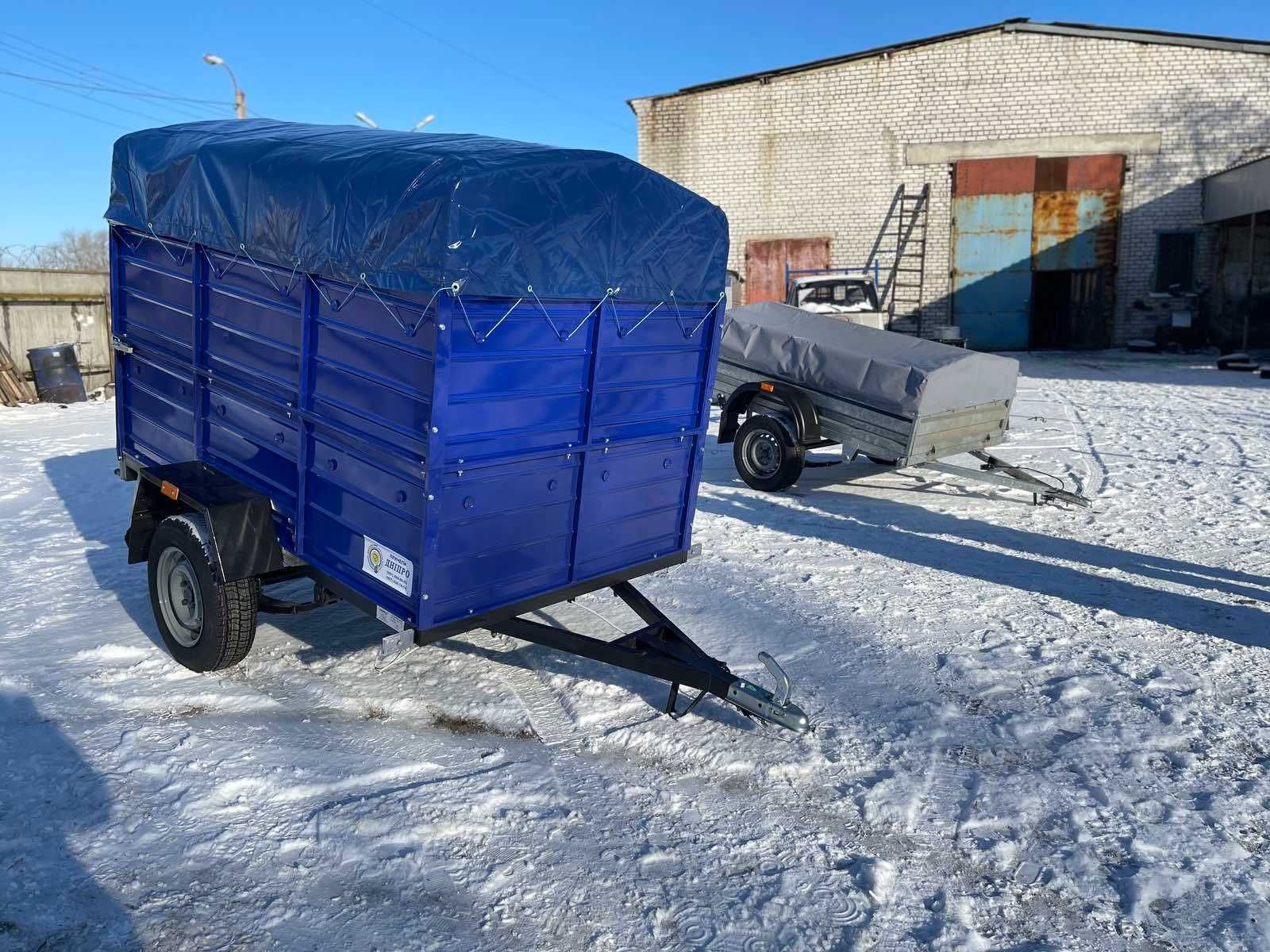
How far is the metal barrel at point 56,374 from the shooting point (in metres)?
16.0

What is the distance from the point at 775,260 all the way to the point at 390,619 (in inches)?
876

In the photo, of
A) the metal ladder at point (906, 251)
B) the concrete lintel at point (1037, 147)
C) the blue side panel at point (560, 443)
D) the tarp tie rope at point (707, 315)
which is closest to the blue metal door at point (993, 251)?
the concrete lintel at point (1037, 147)

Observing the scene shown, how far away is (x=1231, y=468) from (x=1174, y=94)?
16771 mm

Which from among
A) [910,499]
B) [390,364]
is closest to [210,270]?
[390,364]

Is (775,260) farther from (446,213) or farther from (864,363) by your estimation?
(446,213)

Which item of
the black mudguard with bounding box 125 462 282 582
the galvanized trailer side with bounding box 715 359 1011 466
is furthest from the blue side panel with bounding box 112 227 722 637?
the galvanized trailer side with bounding box 715 359 1011 466

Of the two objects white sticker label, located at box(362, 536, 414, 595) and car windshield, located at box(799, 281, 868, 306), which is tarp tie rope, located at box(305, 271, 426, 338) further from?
car windshield, located at box(799, 281, 868, 306)

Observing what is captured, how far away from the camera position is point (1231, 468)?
930cm

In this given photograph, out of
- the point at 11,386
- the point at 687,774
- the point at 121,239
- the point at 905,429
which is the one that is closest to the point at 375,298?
the point at 687,774

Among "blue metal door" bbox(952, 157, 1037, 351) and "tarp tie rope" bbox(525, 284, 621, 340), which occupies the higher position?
"blue metal door" bbox(952, 157, 1037, 351)

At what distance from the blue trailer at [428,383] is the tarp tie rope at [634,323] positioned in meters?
0.01

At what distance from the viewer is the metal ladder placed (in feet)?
77.8

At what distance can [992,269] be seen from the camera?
2336cm

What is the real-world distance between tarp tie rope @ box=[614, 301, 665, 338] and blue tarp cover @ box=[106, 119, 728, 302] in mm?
90
